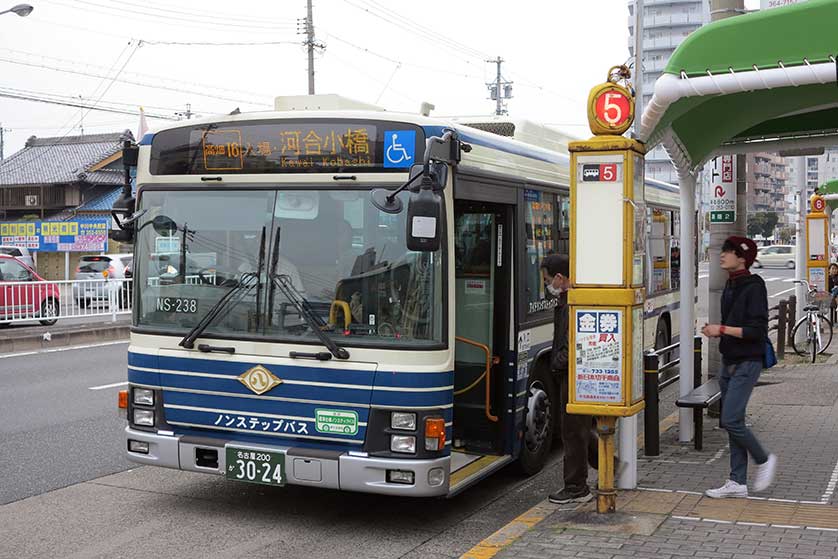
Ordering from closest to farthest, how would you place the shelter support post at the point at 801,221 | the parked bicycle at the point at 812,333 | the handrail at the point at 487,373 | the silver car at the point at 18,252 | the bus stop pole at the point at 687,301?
the handrail at the point at 487,373 → the bus stop pole at the point at 687,301 → the parked bicycle at the point at 812,333 → the shelter support post at the point at 801,221 → the silver car at the point at 18,252

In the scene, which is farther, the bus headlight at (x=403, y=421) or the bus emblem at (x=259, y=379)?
the bus emblem at (x=259, y=379)

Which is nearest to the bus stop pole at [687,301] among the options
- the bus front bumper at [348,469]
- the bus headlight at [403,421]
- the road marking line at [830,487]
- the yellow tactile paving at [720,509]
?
the road marking line at [830,487]

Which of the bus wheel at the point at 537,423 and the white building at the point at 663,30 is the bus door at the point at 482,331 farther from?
the white building at the point at 663,30

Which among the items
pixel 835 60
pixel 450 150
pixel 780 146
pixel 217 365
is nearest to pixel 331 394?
pixel 217 365

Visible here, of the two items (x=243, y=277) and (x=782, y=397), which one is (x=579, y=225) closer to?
(x=243, y=277)

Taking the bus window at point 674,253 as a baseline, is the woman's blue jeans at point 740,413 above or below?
below

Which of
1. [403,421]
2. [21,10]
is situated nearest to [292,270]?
[403,421]

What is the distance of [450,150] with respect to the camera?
641cm

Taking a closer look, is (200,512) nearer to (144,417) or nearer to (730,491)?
(144,417)

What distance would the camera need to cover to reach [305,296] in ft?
21.3

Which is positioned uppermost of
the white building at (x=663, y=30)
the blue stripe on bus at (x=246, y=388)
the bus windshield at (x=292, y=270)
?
the white building at (x=663, y=30)

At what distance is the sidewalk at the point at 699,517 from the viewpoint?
18.7 ft

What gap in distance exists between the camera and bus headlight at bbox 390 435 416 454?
6.23 metres

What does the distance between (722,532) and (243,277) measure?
3652 mm
